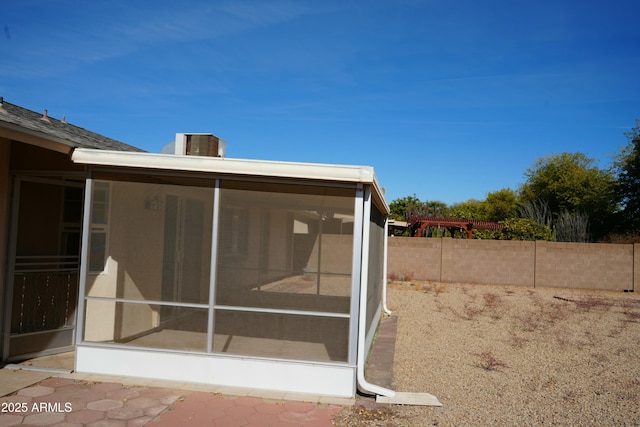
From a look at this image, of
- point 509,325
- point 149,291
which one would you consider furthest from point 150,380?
point 509,325

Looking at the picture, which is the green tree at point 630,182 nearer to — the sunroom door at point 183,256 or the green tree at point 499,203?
the green tree at point 499,203

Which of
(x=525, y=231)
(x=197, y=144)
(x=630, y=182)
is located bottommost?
(x=525, y=231)

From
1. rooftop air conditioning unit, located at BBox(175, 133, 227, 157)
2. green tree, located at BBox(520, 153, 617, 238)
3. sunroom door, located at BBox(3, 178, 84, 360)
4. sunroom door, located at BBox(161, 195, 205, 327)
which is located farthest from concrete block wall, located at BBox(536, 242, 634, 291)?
sunroom door, located at BBox(3, 178, 84, 360)

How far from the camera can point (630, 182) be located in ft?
82.0

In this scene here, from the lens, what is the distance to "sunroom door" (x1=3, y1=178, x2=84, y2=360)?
5383 mm

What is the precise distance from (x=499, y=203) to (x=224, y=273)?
42680mm

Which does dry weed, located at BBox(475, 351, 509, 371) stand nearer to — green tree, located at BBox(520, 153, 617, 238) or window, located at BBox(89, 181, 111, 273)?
window, located at BBox(89, 181, 111, 273)

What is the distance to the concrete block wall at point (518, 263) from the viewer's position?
661 inches

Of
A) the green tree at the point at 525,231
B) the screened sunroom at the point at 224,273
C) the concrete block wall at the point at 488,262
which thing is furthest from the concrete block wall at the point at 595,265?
the screened sunroom at the point at 224,273

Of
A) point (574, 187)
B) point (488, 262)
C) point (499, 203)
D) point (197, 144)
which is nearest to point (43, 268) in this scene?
point (197, 144)

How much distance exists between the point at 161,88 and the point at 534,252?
46.3 feet

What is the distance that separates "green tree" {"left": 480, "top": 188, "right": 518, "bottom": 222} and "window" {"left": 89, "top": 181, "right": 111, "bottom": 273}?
41014mm

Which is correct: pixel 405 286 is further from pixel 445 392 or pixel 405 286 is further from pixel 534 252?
pixel 445 392

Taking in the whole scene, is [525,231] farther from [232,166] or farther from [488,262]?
[232,166]
